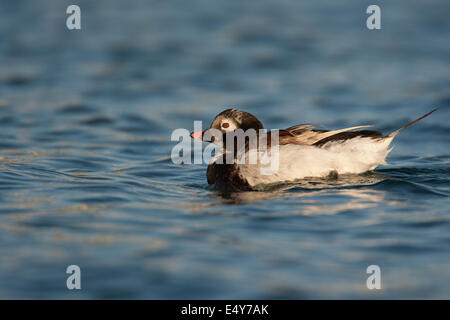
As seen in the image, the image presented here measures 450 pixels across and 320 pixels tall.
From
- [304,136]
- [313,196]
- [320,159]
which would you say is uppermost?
[304,136]

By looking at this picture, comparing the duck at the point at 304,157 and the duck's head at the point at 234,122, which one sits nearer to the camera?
the duck at the point at 304,157

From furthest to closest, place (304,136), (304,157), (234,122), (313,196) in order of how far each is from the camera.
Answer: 1. (234,122)
2. (304,136)
3. (304,157)
4. (313,196)

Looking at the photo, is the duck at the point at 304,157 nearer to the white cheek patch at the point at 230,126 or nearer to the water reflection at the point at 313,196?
the water reflection at the point at 313,196

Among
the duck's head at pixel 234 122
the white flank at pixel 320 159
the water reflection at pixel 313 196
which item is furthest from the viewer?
the duck's head at pixel 234 122

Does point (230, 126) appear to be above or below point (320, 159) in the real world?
above

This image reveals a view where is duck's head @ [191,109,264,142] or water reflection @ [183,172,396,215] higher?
duck's head @ [191,109,264,142]

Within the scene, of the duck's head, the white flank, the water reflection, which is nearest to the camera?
the water reflection

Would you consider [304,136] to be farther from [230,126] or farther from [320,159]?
[230,126]

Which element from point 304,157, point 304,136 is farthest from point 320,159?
point 304,136

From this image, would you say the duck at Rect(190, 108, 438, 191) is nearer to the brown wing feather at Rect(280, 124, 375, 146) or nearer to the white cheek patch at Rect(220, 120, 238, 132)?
the brown wing feather at Rect(280, 124, 375, 146)

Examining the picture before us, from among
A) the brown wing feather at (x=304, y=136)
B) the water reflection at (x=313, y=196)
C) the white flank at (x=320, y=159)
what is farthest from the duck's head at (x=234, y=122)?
the water reflection at (x=313, y=196)

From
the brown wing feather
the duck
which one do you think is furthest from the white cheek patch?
the brown wing feather

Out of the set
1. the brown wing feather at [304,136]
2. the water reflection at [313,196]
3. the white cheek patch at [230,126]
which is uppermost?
the white cheek patch at [230,126]

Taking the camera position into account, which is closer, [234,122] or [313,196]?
[313,196]
